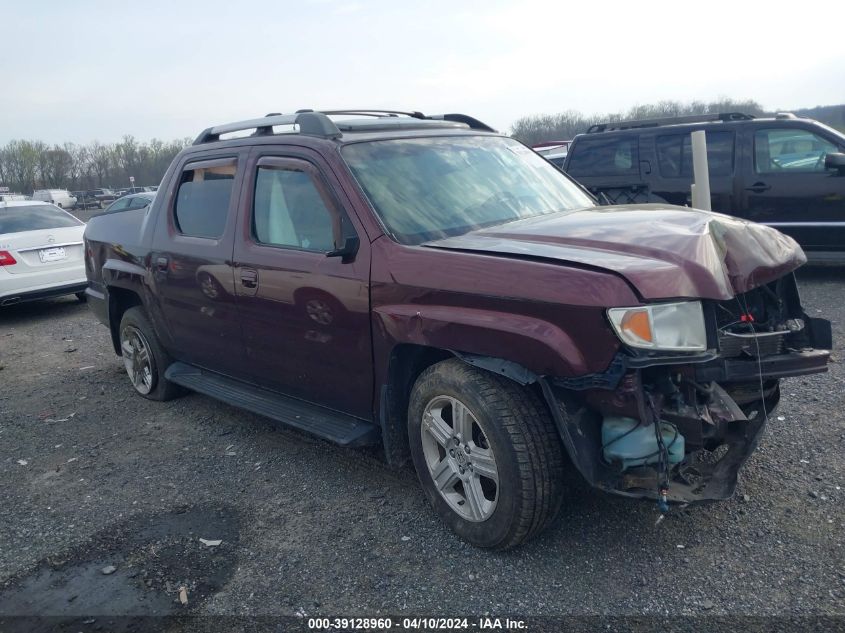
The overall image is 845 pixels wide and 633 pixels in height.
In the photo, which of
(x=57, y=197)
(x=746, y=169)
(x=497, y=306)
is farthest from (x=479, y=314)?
(x=57, y=197)

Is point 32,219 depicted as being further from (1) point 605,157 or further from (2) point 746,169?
(2) point 746,169

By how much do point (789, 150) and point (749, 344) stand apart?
20.5 feet

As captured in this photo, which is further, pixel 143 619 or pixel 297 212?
pixel 297 212

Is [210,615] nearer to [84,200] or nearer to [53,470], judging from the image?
[53,470]

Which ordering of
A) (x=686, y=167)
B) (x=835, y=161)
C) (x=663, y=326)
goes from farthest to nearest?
(x=686, y=167) → (x=835, y=161) → (x=663, y=326)

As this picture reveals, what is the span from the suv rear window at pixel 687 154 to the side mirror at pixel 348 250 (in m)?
6.35

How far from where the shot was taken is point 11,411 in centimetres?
589

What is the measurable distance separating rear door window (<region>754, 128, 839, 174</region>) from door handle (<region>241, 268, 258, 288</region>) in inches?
257

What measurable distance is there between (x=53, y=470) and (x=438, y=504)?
2.75 metres

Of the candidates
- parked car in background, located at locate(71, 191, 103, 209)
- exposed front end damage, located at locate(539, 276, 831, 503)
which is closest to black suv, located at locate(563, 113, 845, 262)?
exposed front end damage, located at locate(539, 276, 831, 503)

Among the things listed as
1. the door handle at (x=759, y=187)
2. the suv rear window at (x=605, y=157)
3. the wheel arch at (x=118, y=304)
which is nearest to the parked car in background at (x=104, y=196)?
the suv rear window at (x=605, y=157)

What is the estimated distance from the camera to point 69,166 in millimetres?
72438

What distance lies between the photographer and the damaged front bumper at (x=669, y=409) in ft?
9.09

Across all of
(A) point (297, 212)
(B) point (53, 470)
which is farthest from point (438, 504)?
(B) point (53, 470)
